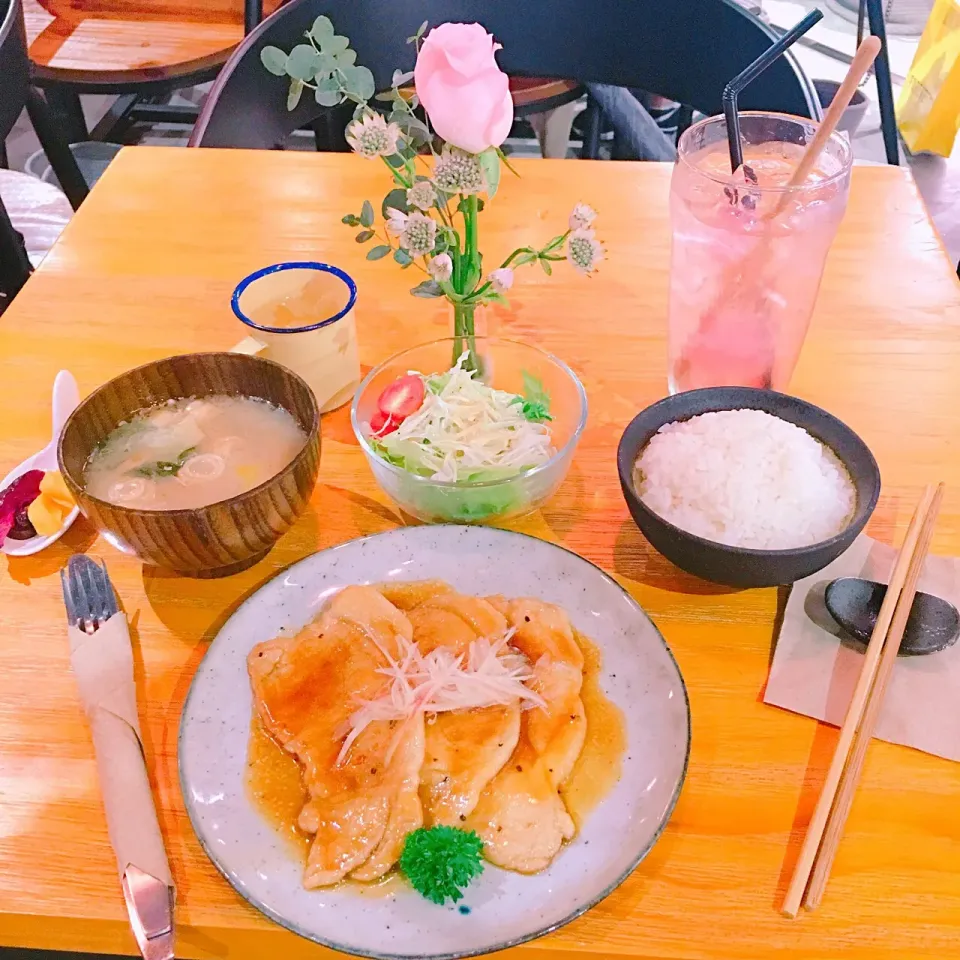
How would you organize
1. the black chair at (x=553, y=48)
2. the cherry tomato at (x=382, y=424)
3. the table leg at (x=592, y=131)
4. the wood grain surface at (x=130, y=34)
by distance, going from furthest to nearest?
the table leg at (x=592, y=131)
the wood grain surface at (x=130, y=34)
the black chair at (x=553, y=48)
the cherry tomato at (x=382, y=424)

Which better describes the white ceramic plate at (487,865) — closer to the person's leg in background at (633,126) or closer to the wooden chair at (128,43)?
the person's leg in background at (633,126)

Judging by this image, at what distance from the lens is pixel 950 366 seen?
140cm

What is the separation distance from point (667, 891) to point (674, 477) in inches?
19.1

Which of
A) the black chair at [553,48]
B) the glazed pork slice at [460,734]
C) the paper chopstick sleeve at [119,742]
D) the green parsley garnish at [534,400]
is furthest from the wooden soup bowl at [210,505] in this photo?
the black chair at [553,48]

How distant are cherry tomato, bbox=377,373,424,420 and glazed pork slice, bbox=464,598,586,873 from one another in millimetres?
387

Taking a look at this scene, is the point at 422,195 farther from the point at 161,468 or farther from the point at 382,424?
the point at 161,468

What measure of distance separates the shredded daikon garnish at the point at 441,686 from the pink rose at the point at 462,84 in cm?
63

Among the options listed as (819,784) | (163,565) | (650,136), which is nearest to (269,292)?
(163,565)

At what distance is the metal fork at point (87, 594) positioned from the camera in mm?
1025

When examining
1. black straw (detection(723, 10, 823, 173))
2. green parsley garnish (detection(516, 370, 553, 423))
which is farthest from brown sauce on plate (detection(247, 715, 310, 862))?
black straw (detection(723, 10, 823, 173))

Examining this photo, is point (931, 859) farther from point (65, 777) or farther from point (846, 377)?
point (65, 777)

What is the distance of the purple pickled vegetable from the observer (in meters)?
1.13

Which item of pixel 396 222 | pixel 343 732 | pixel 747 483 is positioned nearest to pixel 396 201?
pixel 396 222

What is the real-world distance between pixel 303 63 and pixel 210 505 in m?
0.61
